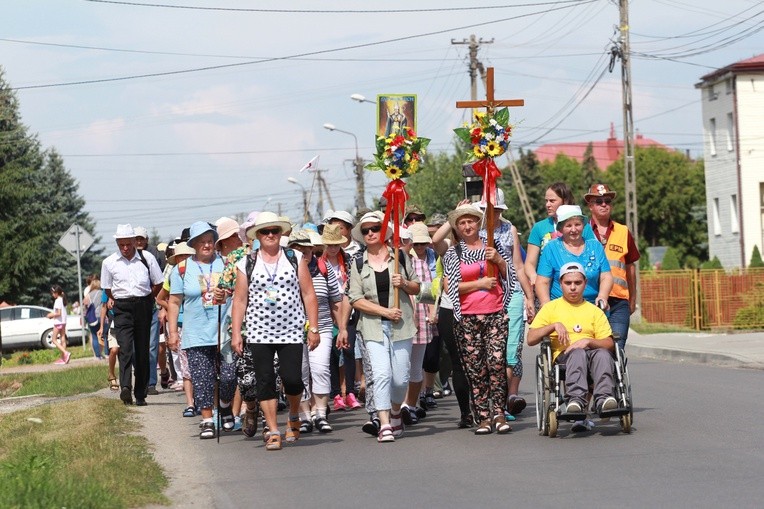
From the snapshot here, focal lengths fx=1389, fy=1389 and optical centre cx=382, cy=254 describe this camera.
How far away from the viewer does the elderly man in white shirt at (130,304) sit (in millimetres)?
15641

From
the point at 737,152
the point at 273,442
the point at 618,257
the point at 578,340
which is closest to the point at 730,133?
the point at 737,152

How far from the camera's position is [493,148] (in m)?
12.1

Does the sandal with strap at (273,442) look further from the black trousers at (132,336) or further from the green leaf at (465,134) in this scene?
the black trousers at (132,336)

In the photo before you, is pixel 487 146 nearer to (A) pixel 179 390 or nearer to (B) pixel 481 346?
(B) pixel 481 346

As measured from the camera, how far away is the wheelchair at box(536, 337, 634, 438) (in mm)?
10773

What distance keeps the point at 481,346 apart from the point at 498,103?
7.16 feet

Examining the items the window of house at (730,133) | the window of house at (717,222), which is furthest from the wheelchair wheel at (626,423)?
the window of house at (717,222)

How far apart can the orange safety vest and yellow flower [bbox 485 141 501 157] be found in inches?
49.3

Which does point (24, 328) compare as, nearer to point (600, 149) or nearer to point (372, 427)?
point (372, 427)

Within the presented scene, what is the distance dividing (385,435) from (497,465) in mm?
1962

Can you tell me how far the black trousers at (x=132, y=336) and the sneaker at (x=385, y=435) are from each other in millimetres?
4978

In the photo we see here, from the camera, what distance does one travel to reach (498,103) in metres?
12.2

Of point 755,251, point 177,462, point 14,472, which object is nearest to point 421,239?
point 177,462

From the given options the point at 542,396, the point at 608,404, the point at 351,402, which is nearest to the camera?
the point at 608,404
